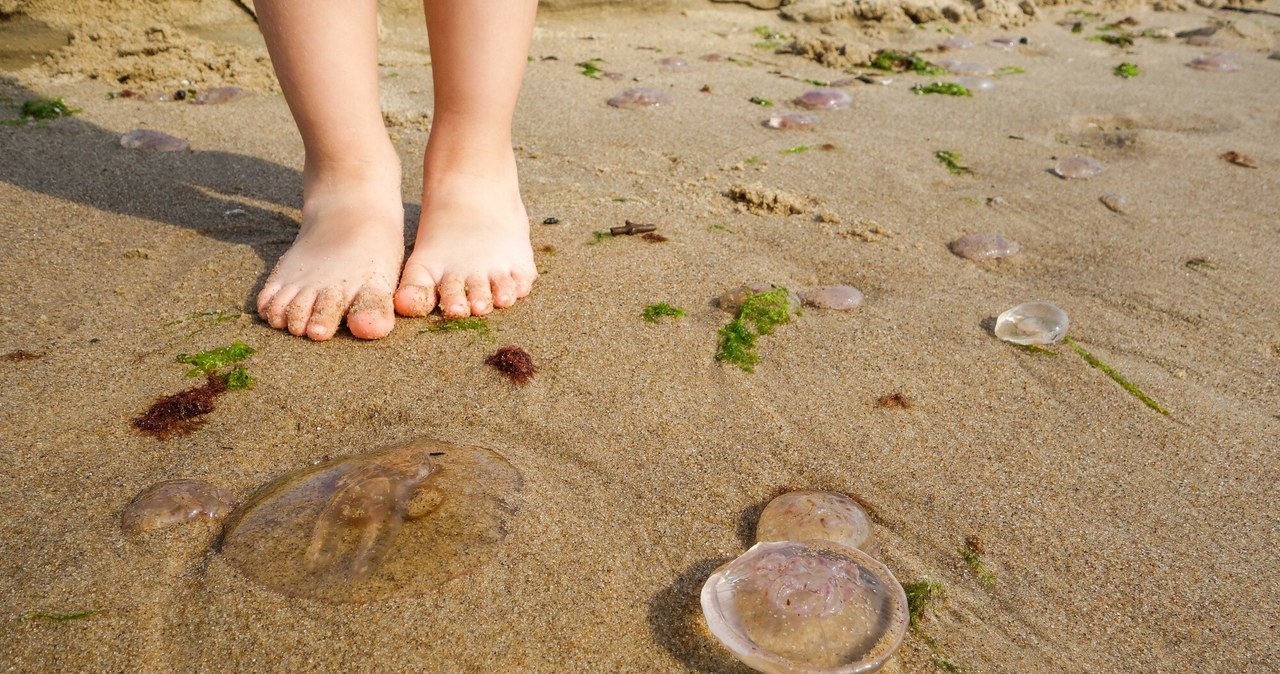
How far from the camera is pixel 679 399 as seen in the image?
1893mm

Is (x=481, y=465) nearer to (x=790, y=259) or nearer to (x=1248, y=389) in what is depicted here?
(x=790, y=259)

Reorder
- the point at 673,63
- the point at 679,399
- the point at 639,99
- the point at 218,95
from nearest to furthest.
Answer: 1. the point at 679,399
2. the point at 218,95
3. the point at 639,99
4. the point at 673,63

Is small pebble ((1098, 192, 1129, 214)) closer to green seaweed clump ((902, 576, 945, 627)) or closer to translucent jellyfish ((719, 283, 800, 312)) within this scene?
translucent jellyfish ((719, 283, 800, 312))

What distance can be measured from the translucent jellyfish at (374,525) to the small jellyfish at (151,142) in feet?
7.20

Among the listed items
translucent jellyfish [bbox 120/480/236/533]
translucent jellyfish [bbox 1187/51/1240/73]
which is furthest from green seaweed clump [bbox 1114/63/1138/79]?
translucent jellyfish [bbox 120/480/236/533]

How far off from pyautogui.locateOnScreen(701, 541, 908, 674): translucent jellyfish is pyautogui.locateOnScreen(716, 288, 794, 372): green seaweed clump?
666 mm

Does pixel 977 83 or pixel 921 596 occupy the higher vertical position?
pixel 977 83

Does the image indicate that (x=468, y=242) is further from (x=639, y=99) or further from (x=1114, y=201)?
(x=1114, y=201)

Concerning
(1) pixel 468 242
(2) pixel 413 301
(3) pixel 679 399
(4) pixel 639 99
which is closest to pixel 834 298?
(3) pixel 679 399

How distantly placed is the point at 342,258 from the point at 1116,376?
192 cm

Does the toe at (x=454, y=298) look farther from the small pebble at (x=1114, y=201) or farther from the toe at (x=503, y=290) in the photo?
the small pebble at (x=1114, y=201)

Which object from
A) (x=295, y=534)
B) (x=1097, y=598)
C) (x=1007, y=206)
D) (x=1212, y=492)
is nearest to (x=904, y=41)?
(x=1007, y=206)

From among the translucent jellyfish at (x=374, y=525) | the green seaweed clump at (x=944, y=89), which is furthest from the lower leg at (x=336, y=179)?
the green seaweed clump at (x=944, y=89)

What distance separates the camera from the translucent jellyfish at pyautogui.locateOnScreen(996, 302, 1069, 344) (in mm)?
2182
